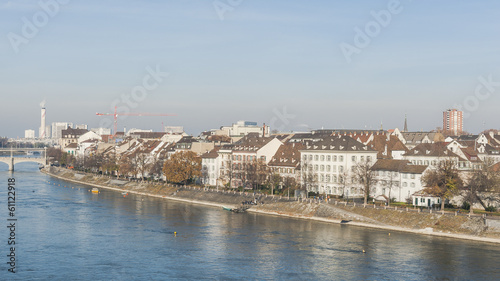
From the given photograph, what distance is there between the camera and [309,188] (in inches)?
3228

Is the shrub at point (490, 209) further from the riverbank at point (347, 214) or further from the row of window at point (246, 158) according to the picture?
the row of window at point (246, 158)

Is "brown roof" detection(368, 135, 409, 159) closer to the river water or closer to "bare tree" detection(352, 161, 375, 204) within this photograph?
"bare tree" detection(352, 161, 375, 204)

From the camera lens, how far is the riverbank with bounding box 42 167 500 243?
5791 cm

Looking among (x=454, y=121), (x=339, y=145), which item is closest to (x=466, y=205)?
(x=339, y=145)

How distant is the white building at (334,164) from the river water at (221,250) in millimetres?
12137

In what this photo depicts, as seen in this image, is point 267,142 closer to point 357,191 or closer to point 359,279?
point 357,191

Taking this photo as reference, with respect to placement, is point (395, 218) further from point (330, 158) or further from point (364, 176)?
point (330, 158)

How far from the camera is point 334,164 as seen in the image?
3258 inches

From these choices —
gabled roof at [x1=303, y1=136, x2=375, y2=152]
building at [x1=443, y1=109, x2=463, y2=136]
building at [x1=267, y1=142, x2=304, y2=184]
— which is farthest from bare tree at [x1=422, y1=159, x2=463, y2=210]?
building at [x1=443, y1=109, x2=463, y2=136]

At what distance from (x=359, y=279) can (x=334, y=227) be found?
21.8 m

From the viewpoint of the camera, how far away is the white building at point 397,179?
71375 mm

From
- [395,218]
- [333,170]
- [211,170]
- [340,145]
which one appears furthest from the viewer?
[211,170]

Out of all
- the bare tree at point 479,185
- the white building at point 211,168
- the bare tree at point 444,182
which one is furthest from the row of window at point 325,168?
the white building at point 211,168

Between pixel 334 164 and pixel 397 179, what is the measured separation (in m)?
11.2
